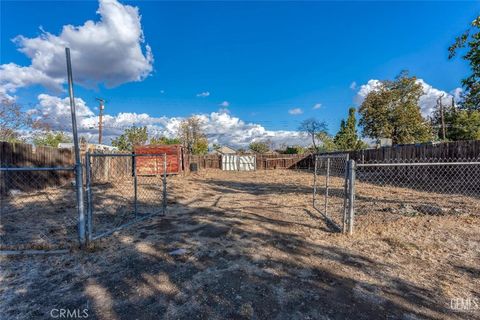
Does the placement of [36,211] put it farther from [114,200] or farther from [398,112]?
[398,112]

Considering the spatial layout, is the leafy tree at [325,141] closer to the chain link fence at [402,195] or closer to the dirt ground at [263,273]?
the chain link fence at [402,195]

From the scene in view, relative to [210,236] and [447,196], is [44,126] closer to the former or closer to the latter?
[210,236]

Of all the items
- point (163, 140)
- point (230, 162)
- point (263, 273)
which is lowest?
point (263, 273)

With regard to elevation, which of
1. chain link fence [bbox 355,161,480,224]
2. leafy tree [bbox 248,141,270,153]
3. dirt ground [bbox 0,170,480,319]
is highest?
leafy tree [bbox 248,141,270,153]

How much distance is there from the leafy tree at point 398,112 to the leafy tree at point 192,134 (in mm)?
25462

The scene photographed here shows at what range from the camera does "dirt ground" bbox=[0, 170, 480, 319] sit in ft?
8.02

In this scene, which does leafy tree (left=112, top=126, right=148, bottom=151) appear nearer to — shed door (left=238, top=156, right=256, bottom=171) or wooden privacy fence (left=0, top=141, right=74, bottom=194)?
shed door (left=238, top=156, right=256, bottom=171)

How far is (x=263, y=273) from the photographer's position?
3.13 meters

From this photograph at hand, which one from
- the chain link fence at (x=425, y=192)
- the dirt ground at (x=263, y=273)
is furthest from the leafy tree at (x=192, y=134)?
the dirt ground at (x=263, y=273)

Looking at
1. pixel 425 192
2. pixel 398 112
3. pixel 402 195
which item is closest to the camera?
pixel 402 195

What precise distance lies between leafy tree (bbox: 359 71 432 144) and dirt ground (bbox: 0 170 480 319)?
982 inches

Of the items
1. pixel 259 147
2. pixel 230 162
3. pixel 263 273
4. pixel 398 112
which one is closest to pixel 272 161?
pixel 230 162

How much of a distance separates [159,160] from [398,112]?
2486 centimetres

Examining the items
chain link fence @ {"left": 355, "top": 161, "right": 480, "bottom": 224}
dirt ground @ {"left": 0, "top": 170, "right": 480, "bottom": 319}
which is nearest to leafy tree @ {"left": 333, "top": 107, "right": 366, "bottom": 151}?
chain link fence @ {"left": 355, "top": 161, "right": 480, "bottom": 224}
